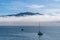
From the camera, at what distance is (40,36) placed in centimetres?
10494

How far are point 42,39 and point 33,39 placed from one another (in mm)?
4677

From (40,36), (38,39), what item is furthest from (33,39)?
(40,36)

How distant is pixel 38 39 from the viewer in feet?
312

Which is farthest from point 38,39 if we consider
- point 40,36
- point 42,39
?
point 40,36

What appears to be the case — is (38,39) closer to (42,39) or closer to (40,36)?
Answer: (42,39)

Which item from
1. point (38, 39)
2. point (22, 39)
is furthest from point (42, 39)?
point (22, 39)

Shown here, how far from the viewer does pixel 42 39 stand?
311ft

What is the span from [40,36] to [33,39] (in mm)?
12656

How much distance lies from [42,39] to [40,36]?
10.1m

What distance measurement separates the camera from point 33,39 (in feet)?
305

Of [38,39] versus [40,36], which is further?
[40,36]

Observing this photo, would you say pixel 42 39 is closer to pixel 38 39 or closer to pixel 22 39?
pixel 38 39

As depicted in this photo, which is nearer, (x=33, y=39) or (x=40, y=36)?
(x=33, y=39)

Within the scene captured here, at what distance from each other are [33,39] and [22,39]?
6266mm
